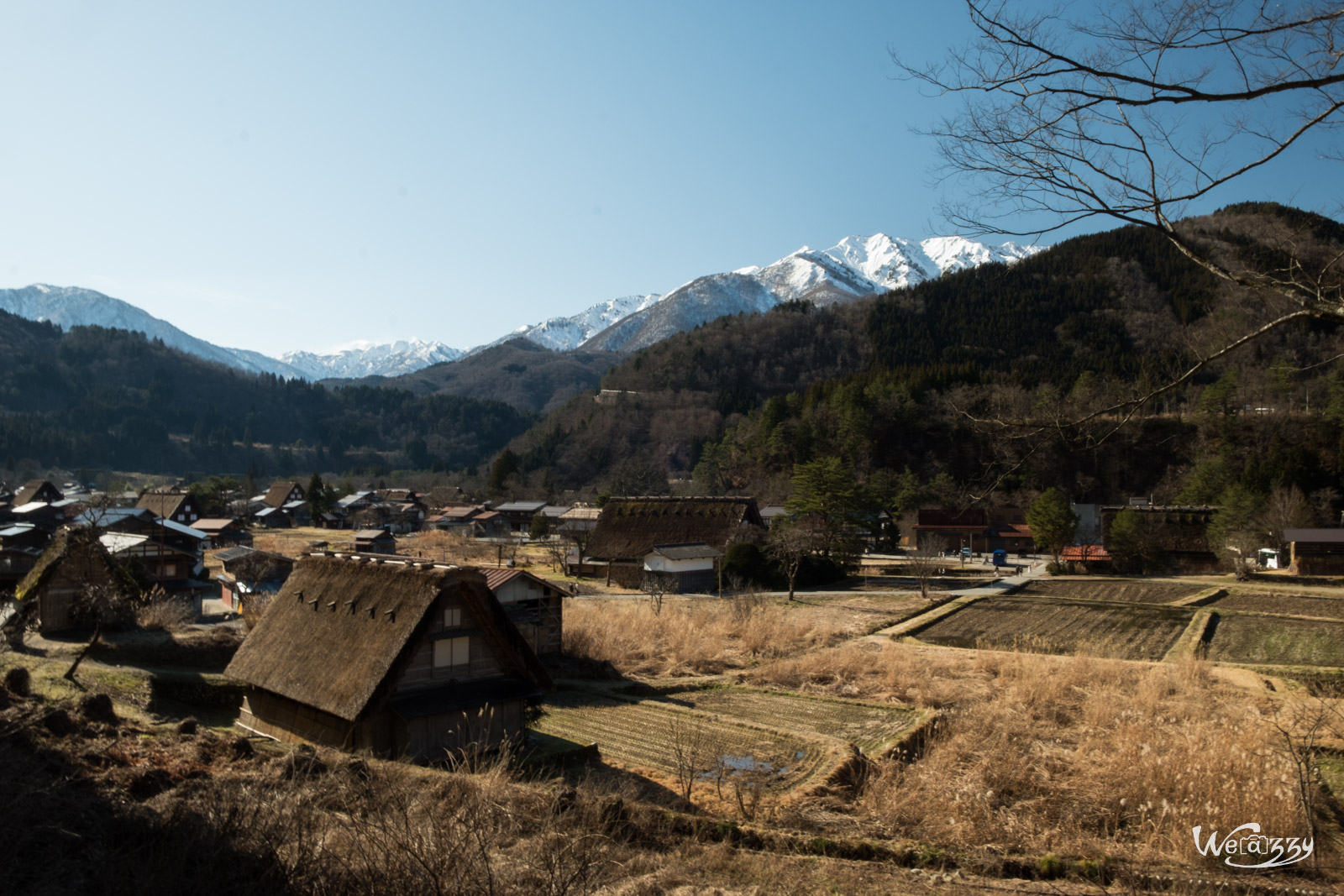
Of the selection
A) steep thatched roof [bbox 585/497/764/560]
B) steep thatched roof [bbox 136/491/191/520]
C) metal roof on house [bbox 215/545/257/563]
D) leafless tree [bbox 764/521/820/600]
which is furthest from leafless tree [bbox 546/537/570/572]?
steep thatched roof [bbox 136/491/191/520]

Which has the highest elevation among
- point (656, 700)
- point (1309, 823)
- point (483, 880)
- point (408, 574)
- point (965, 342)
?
point (965, 342)

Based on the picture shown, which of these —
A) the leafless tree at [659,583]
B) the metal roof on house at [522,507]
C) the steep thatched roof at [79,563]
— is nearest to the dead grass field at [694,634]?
the leafless tree at [659,583]

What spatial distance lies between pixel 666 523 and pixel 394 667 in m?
30.7

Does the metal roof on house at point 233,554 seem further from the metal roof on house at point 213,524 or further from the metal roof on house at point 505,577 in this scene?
the metal roof on house at point 213,524

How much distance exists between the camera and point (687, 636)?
23469 millimetres

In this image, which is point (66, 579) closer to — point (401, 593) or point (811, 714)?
point (401, 593)

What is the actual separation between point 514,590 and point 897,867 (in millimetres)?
15788

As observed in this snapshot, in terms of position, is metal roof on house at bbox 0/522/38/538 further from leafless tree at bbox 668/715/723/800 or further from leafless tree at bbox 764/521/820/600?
leafless tree at bbox 668/715/723/800

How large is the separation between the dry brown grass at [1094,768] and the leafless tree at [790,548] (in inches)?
696

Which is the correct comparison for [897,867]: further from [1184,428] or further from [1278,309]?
[1184,428]

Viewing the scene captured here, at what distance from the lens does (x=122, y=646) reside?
19062mm

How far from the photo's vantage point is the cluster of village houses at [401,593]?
11875 mm

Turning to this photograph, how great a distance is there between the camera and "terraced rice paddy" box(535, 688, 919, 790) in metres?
13.0

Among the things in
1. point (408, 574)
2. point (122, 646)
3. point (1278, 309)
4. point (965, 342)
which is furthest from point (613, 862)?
point (965, 342)
